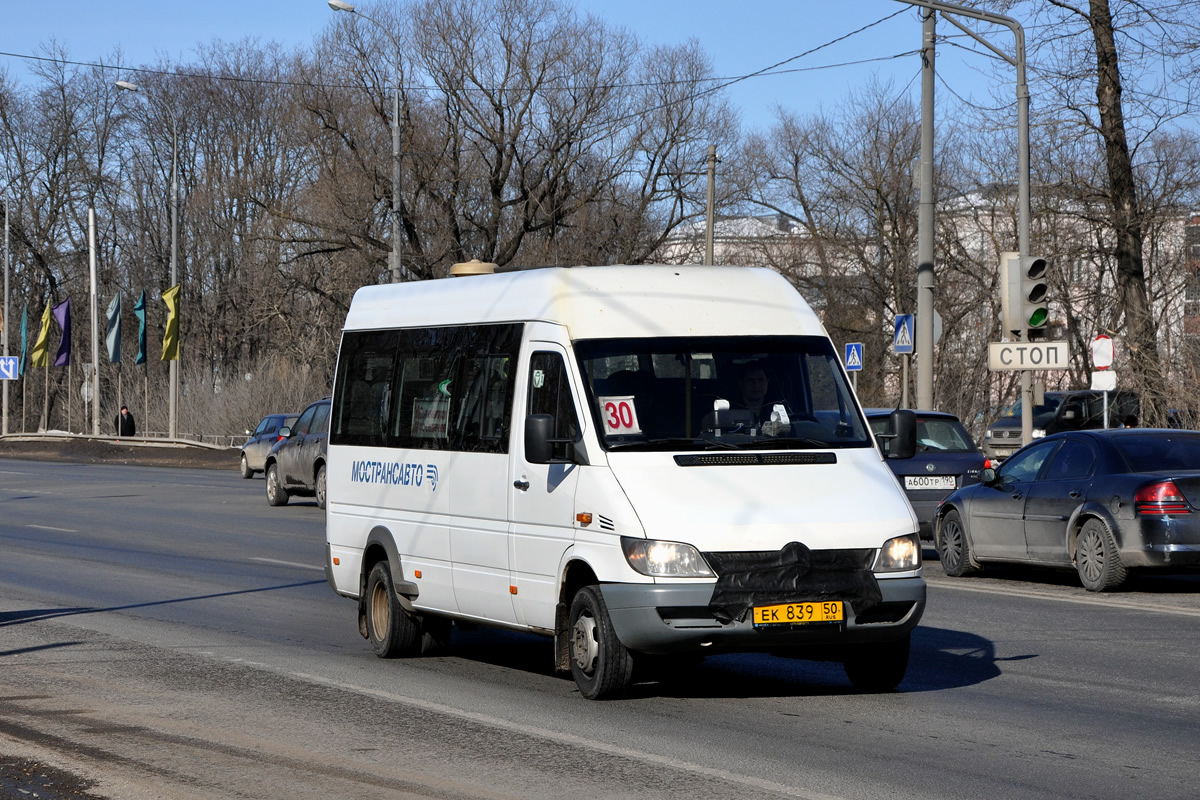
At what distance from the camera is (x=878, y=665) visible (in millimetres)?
9008

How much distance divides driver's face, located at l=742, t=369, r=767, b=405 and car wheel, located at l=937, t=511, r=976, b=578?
7.62 metres

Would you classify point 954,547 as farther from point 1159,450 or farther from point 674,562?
point 674,562

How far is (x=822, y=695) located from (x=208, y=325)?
63268 mm

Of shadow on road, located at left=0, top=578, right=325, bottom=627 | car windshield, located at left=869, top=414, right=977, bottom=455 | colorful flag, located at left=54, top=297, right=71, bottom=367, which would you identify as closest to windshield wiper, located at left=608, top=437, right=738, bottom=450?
shadow on road, located at left=0, top=578, right=325, bottom=627

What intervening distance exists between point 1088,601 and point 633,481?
6.79m

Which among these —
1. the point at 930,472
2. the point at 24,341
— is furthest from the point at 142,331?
the point at 930,472

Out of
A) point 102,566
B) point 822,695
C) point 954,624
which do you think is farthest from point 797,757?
point 102,566

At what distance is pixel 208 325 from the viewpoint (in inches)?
2736

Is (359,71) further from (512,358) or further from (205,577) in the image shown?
(512,358)

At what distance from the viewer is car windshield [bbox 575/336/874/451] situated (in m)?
8.92

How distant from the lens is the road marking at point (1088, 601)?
42.9ft

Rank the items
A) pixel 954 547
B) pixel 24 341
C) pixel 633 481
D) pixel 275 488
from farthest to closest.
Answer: pixel 24 341, pixel 275 488, pixel 954 547, pixel 633 481

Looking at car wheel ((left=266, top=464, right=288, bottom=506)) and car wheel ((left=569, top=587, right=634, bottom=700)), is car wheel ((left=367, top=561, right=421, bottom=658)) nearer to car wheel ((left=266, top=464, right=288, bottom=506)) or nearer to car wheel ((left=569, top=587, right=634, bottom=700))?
car wheel ((left=569, top=587, right=634, bottom=700))

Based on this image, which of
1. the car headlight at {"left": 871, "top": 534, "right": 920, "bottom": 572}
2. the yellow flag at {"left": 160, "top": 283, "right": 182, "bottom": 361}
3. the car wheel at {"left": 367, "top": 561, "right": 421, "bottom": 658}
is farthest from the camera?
the yellow flag at {"left": 160, "top": 283, "right": 182, "bottom": 361}
